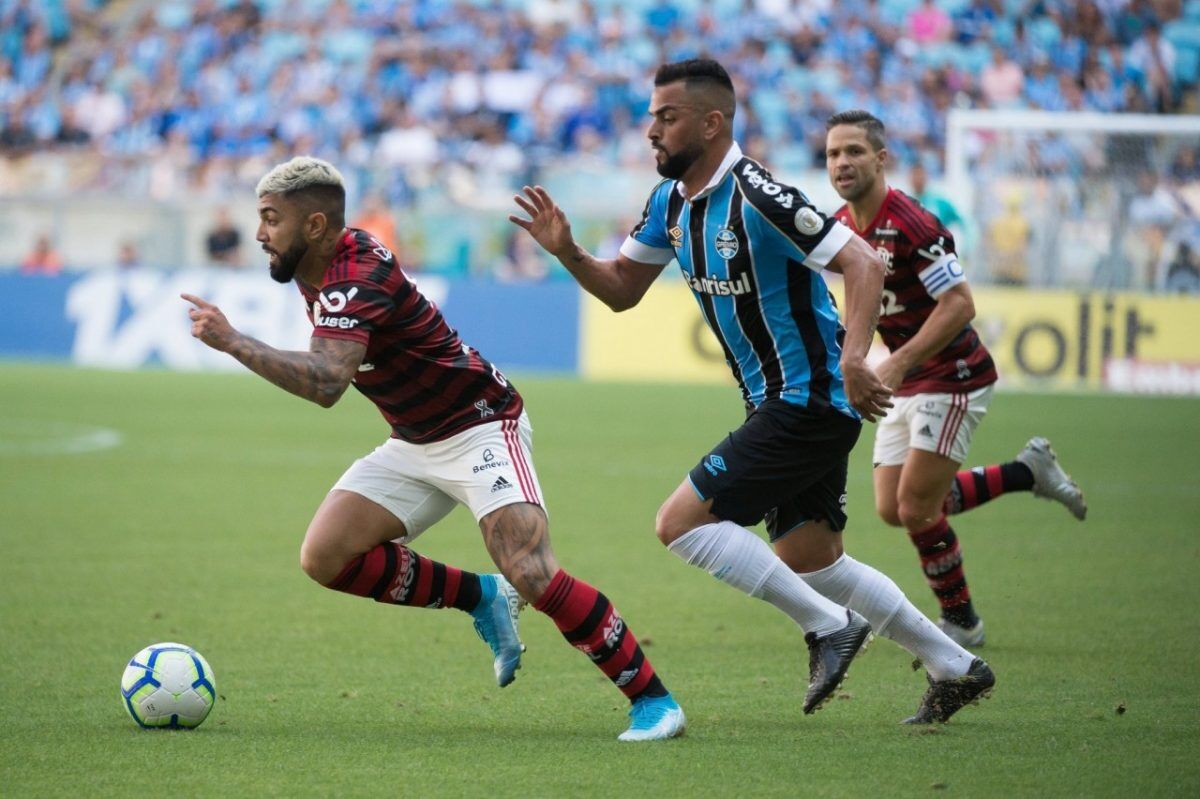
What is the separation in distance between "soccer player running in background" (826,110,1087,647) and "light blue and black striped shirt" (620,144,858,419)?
76cm

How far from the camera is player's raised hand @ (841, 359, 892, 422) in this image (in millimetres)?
5273

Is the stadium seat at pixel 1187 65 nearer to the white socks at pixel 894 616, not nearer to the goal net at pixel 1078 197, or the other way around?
the goal net at pixel 1078 197

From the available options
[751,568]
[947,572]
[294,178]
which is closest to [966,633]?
[947,572]

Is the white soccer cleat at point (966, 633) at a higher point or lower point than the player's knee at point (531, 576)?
lower

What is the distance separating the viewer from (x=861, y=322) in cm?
534

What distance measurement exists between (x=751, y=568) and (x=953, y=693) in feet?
2.78

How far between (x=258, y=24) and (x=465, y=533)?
835 inches

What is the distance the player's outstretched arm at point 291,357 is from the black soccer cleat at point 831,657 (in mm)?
1864

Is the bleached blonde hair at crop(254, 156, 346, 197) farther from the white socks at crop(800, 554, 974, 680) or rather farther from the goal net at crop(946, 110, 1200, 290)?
the goal net at crop(946, 110, 1200, 290)

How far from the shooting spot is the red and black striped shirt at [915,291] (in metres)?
6.97

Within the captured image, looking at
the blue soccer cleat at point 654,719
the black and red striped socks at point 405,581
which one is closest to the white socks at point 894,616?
the blue soccer cleat at point 654,719

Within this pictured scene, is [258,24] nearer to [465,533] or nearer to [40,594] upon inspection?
[465,533]

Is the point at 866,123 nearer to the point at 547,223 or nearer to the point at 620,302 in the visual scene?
the point at 620,302

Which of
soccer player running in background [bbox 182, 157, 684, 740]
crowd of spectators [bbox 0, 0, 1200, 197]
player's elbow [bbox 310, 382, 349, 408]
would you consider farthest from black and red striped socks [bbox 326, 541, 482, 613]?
crowd of spectators [bbox 0, 0, 1200, 197]
